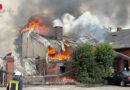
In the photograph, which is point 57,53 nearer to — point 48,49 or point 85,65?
→ point 48,49

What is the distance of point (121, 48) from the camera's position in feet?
108

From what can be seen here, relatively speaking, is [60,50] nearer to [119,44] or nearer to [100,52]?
[100,52]

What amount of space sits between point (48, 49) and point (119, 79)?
9463 millimetres

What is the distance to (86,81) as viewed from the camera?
21719mm

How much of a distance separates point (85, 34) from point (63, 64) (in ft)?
29.9

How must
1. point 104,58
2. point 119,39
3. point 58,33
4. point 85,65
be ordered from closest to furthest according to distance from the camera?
1. point 85,65
2. point 104,58
3. point 58,33
4. point 119,39

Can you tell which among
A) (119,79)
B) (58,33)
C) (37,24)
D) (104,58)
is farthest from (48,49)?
(119,79)

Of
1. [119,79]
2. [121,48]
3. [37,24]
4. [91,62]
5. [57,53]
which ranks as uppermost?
[37,24]

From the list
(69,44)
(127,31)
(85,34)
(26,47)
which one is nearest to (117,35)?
(127,31)

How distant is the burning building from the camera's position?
79.2 feet

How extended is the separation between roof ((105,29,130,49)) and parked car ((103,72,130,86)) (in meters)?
11.4

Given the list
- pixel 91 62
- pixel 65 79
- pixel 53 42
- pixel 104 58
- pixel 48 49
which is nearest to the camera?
pixel 91 62

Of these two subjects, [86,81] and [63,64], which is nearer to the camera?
[86,81]

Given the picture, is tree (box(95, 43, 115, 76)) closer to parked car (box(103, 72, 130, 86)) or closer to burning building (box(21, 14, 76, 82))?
parked car (box(103, 72, 130, 86))
